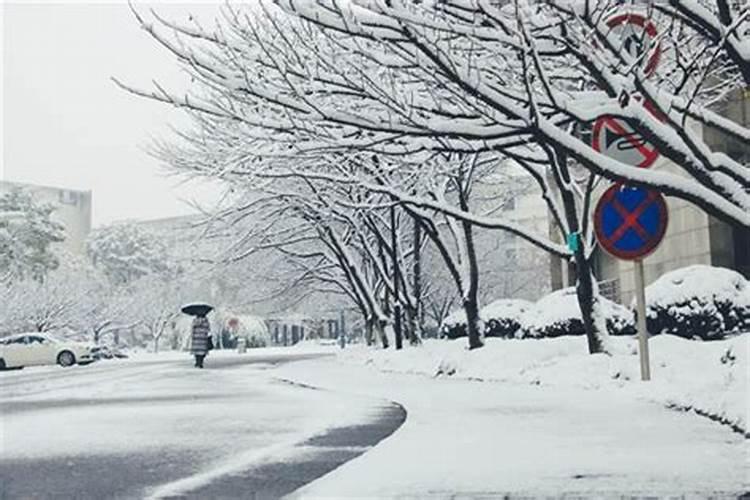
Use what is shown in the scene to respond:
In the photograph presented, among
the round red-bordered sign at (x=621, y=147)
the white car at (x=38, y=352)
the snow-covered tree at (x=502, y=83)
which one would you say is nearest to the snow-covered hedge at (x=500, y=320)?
the white car at (x=38, y=352)

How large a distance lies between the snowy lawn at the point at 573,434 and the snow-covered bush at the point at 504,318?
1223 centimetres

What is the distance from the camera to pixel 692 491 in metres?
5.00

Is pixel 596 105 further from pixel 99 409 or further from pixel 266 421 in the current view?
pixel 99 409

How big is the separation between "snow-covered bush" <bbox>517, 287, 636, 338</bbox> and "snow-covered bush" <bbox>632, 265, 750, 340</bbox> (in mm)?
1418

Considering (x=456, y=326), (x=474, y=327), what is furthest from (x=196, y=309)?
(x=474, y=327)

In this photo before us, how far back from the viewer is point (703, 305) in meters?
18.0

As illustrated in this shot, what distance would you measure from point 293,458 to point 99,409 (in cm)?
606

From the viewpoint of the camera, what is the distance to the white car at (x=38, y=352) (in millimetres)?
34438

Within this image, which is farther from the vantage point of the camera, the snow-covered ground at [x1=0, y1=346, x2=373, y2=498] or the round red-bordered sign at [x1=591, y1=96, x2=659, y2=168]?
the round red-bordered sign at [x1=591, y1=96, x2=659, y2=168]

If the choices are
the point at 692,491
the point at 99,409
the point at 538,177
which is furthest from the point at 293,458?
the point at 538,177

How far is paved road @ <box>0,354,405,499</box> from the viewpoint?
6039 mm

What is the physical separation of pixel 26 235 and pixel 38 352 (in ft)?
97.5

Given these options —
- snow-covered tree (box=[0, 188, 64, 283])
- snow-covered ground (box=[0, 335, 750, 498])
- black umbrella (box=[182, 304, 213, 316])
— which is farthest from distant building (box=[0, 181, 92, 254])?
snow-covered ground (box=[0, 335, 750, 498])

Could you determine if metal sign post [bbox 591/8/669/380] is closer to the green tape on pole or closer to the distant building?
the green tape on pole
